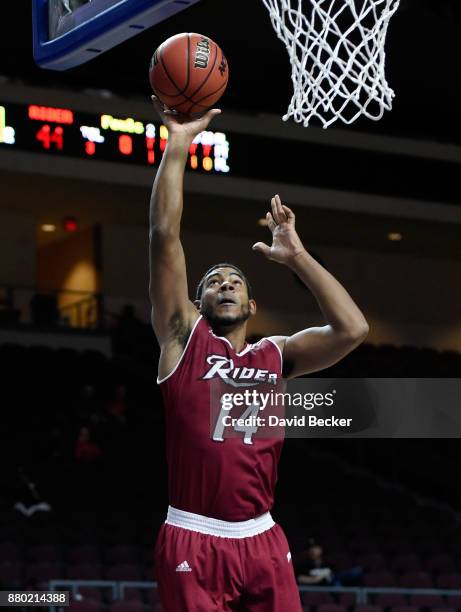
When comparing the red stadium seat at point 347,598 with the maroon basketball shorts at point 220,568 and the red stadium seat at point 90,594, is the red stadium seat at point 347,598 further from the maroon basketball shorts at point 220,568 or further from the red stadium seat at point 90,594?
the maroon basketball shorts at point 220,568

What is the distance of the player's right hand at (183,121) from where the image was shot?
3.93 m

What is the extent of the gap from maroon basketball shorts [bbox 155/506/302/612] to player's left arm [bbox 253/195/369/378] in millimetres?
615

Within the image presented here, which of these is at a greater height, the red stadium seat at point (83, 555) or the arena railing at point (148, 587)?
the red stadium seat at point (83, 555)

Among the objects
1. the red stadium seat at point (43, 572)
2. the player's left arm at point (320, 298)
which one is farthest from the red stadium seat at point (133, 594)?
the player's left arm at point (320, 298)

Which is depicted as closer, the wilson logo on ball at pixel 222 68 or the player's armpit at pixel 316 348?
the player's armpit at pixel 316 348

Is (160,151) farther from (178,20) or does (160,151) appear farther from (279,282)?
(279,282)

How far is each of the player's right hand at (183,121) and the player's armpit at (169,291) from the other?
350 mm

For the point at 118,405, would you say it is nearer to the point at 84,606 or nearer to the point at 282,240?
the point at 84,606

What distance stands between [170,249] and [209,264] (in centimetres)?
1401

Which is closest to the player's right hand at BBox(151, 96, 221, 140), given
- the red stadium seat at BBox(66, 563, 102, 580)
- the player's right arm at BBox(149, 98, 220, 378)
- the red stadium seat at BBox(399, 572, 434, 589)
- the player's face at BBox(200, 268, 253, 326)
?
the player's right arm at BBox(149, 98, 220, 378)

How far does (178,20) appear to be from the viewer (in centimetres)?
1307

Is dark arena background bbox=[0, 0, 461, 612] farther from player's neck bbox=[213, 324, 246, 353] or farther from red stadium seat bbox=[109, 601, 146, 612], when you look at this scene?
player's neck bbox=[213, 324, 246, 353]

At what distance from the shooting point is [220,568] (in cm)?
387

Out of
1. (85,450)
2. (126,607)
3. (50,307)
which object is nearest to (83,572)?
(126,607)
